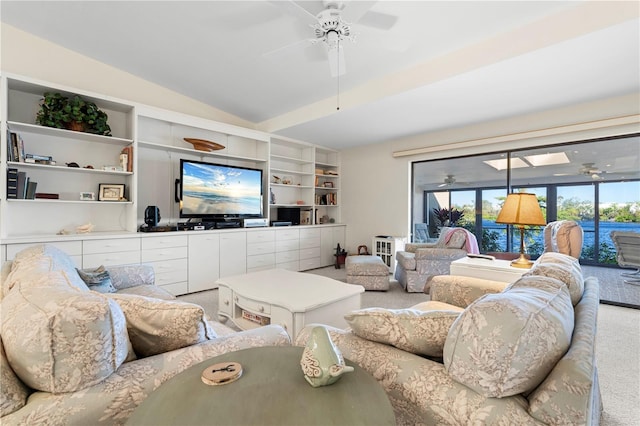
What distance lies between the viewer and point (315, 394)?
0.81 metres

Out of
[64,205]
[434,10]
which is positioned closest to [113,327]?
[434,10]

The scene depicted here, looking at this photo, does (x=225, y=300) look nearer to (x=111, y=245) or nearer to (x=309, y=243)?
(x=111, y=245)

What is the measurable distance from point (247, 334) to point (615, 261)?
4.43 meters

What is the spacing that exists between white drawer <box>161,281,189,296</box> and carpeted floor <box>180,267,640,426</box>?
0.24 feet

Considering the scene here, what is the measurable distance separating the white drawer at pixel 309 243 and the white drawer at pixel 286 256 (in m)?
0.18

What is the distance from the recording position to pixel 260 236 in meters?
4.43

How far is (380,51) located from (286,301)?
2.50 metres

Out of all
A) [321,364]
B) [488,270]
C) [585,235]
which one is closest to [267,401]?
[321,364]

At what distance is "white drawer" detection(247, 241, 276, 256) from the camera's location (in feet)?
14.1

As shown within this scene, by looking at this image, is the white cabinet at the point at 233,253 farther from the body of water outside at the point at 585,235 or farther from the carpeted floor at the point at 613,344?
the body of water outside at the point at 585,235

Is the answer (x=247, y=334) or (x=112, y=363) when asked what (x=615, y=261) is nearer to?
(x=247, y=334)

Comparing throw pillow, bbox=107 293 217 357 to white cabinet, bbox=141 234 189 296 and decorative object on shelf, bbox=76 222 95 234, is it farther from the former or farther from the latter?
decorative object on shelf, bbox=76 222 95 234

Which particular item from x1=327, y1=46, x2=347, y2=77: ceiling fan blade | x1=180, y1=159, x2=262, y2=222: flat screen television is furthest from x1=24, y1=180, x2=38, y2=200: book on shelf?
x1=327, y1=46, x2=347, y2=77: ceiling fan blade

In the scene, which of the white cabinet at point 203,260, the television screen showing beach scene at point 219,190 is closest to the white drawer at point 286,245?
the television screen showing beach scene at point 219,190
